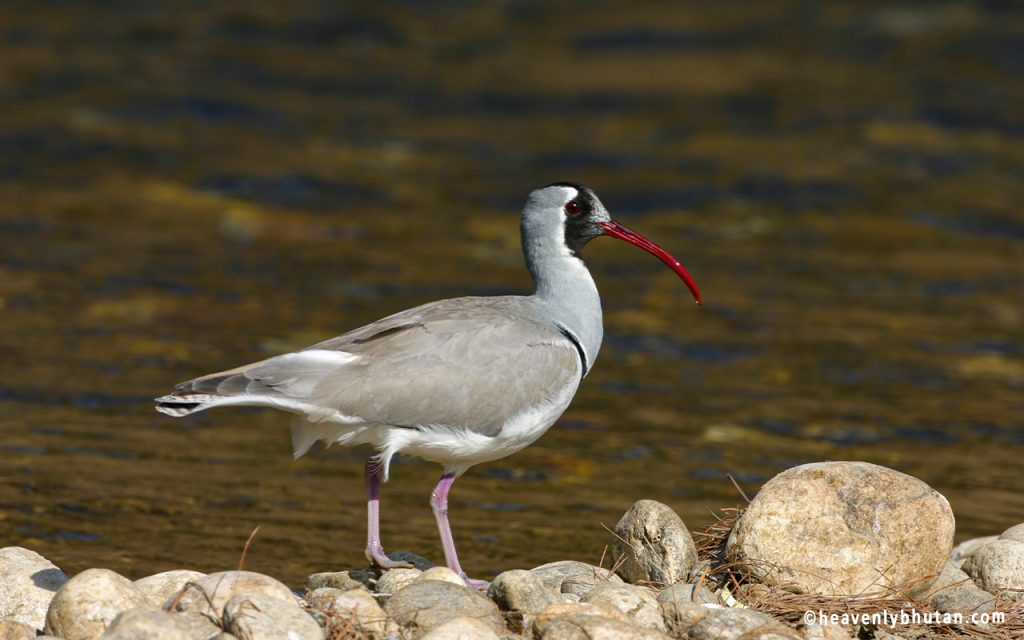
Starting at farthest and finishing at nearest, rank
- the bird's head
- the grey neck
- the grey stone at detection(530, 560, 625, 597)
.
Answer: the bird's head, the grey neck, the grey stone at detection(530, 560, 625, 597)

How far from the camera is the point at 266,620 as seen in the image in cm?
527

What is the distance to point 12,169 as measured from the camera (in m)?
16.3

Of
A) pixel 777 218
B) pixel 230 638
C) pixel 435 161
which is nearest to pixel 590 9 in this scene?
pixel 435 161

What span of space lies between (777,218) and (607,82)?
533 centimetres

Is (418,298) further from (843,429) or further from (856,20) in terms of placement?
(856,20)

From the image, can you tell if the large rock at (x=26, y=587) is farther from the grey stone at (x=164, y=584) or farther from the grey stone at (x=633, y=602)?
the grey stone at (x=633, y=602)

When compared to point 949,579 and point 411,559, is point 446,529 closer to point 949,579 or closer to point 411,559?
point 411,559

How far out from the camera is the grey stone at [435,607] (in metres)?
5.66

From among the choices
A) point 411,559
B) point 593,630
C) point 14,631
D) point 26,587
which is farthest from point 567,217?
point 14,631

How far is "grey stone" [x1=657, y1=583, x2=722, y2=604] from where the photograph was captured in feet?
20.0

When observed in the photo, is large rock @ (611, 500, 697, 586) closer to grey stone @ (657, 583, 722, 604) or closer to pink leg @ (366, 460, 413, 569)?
grey stone @ (657, 583, 722, 604)

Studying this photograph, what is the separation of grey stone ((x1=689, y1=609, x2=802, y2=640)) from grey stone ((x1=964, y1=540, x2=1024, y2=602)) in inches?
53.9

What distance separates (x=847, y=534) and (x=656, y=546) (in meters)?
0.86

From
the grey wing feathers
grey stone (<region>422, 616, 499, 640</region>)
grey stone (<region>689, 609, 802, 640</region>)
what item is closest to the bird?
the grey wing feathers
